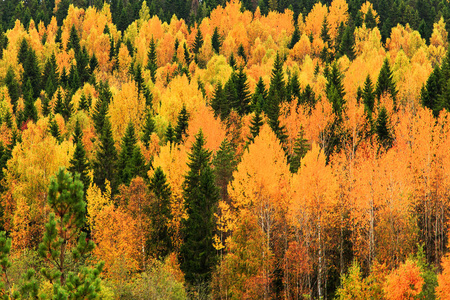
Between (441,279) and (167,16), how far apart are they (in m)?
147

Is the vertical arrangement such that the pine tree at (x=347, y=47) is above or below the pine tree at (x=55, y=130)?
above

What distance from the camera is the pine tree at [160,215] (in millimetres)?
47312

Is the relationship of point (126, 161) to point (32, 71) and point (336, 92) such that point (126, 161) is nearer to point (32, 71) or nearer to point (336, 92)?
point (336, 92)

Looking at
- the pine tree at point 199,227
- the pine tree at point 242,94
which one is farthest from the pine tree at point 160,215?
the pine tree at point 242,94

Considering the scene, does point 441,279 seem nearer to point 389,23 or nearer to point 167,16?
point 389,23


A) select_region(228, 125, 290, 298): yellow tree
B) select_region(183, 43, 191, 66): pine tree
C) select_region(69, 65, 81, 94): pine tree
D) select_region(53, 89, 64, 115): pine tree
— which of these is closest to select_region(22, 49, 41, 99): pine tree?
select_region(69, 65, 81, 94): pine tree

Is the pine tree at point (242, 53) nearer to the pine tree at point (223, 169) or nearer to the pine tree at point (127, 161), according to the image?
the pine tree at point (127, 161)

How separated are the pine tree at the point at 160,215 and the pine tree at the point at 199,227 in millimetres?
1768

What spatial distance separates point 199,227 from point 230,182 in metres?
6.94

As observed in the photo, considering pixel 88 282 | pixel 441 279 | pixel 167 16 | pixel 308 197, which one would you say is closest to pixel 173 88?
pixel 308 197

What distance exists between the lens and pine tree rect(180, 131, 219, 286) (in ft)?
145

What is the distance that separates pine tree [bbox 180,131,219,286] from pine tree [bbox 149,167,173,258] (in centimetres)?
177

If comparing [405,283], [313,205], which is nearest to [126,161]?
[313,205]

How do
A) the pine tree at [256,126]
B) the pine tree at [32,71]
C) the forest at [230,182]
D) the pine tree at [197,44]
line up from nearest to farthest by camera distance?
the forest at [230,182]
the pine tree at [256,126]
the pine tree at [32,71]
the pine tree at [197,44]
